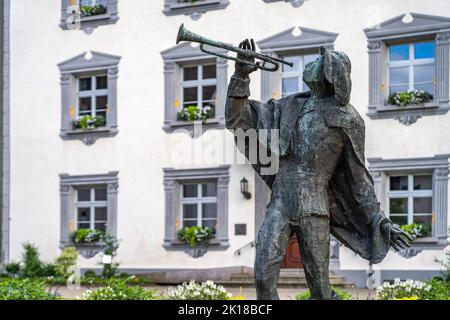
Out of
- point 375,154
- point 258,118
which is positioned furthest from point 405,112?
point 258,118

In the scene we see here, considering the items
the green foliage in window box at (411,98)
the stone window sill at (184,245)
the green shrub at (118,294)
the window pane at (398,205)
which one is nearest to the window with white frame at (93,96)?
the stone window sill at (184,245)

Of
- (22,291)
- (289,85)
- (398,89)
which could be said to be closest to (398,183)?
(398,89)

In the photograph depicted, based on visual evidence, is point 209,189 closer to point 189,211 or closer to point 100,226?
point 189,211

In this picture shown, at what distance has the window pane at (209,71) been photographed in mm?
24250

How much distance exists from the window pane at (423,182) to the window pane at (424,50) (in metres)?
2.67

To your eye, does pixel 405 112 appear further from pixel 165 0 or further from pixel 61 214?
pixel 61 214

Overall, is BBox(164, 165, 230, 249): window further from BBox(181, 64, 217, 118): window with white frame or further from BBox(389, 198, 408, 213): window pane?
BBox(389, 198, 408, 213): window pane

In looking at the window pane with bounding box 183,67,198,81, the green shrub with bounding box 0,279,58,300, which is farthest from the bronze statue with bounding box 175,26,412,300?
→ the window pane with bounding box 183,67,198,81

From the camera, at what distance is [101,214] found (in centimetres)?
2542

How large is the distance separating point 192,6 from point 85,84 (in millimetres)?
3953

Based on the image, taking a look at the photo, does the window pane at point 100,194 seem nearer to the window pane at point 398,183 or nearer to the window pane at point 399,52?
the window pane at point 398,183

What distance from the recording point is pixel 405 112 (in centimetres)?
2147

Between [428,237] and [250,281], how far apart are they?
4.10 m
